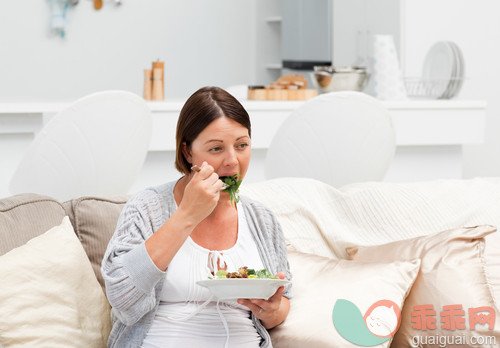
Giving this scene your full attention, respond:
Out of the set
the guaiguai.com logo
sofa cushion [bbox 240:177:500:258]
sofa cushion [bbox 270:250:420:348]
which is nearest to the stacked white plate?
sofa cushion [bbox 240:177:500:258]

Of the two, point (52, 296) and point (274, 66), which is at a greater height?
point (274, 66)

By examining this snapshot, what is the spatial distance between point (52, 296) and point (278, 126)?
1840mm

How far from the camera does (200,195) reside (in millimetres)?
1375

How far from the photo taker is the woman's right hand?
4.51 ft

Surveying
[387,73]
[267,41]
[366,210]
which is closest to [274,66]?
[267,41]

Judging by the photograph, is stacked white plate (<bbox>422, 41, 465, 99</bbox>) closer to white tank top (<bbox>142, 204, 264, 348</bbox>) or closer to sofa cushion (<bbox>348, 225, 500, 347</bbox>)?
sofa cushion (<bbox>348, 225, 500, 347</bbox>)

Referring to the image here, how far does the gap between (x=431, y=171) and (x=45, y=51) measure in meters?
3.64

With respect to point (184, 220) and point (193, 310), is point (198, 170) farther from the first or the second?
point (193, 310)

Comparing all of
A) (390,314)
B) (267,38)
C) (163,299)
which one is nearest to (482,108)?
(390,314)

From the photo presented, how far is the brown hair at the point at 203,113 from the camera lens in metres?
1.50

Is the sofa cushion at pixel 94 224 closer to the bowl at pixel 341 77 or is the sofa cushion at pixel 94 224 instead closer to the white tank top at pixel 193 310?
the white tank top at pixel 193 310

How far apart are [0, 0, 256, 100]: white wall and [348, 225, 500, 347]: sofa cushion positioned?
4.50 metres

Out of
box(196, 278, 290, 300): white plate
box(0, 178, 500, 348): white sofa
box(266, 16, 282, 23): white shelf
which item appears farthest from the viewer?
box(266, 16, 282, 23): white shelf

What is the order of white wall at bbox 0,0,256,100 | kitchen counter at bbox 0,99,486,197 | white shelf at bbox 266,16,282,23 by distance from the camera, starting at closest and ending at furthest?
kitchen counter at bbox 0,99,486,197 → white wall at bbox 0,0,256,100 → white shelf at bbox 266,16,282,23
